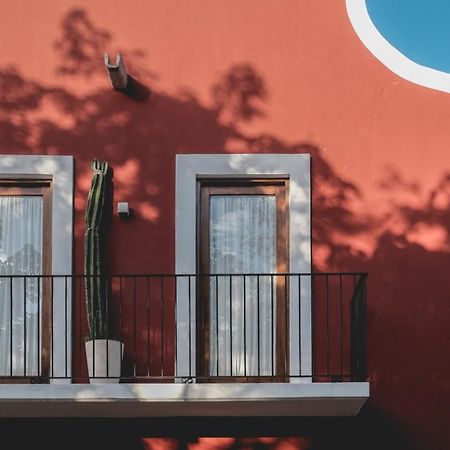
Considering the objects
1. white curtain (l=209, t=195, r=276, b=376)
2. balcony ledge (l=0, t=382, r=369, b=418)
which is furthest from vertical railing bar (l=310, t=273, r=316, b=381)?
balcony ledge (l=0, t=382, r=369, b=418)

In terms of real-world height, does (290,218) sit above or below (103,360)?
above

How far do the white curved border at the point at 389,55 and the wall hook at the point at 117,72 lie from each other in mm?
2384

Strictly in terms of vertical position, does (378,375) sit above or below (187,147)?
below

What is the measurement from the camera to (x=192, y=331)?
459 inches

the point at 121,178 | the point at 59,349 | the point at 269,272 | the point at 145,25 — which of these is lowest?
the point at 59,349

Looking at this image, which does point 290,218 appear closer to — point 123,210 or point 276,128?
point 276,128

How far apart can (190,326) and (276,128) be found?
85.2 inches

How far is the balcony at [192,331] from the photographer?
1141 cm

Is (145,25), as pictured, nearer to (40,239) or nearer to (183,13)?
(183,13)

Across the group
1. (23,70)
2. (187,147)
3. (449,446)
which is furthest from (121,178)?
(449,446)

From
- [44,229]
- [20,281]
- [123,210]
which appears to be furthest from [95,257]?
[20,281]

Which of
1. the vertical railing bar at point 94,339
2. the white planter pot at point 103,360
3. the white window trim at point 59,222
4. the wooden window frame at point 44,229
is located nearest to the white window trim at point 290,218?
the white planter pot at point 103,360

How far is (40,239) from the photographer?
1191cm

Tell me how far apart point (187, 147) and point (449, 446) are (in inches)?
153
